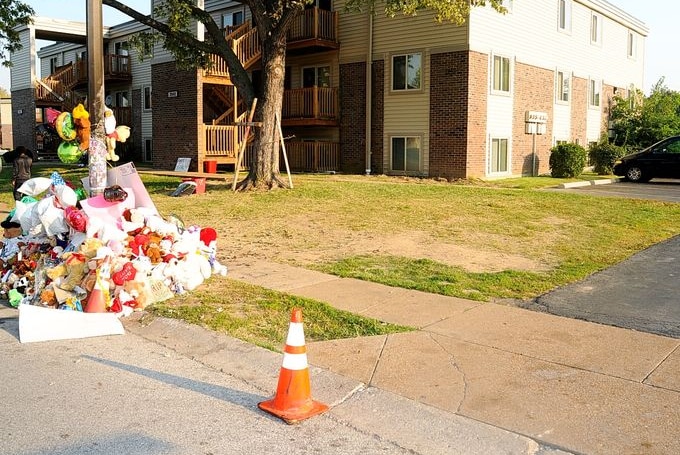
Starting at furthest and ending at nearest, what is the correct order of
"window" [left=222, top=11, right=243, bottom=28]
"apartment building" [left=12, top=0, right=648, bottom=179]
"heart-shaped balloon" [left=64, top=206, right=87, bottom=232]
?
"window" [left=222, top=11, right=243, bottom=28] → "apartment building" [left=12, top=0, right=648, bottom=179] → "heart-shaped balloon" [left=64, top=206, right=87, bottom=232]

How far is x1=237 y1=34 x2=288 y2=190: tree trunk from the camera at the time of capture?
1695 centimetres

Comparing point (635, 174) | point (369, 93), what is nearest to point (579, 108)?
point (635, 174)

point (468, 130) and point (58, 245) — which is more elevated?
point (468, 130)

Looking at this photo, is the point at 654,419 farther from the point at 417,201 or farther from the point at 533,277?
the point at 417,201

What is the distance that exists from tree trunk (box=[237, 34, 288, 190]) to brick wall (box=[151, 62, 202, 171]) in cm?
928

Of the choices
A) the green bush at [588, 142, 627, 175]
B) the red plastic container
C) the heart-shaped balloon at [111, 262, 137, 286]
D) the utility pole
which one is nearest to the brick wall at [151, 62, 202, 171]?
the red plastic container

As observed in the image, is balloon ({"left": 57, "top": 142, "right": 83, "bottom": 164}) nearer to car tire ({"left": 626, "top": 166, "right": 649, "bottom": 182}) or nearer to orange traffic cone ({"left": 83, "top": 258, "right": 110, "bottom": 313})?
orange traffic cone ({"left": 83, "top": 258, "right": 110, "bottom": 313})

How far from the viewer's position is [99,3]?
838cm

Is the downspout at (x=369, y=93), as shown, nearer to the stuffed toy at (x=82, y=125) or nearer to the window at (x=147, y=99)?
the window at (x=147, y=99)

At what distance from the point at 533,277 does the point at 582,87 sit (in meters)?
23.1

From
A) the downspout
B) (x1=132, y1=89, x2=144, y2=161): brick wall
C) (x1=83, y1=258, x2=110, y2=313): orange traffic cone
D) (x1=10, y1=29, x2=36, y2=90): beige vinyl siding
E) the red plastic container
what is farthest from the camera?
(x1=10, y1=29, x2=36, y2=90): beige vinyl siding

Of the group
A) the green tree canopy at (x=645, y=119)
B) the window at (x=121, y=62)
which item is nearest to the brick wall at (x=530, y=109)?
the green tree canopy at (x=645, y=119)

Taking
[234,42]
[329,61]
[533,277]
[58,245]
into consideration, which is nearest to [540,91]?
[329,61]

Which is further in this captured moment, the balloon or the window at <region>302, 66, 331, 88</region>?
the window at <region>302, 66, 331, 88</region>
